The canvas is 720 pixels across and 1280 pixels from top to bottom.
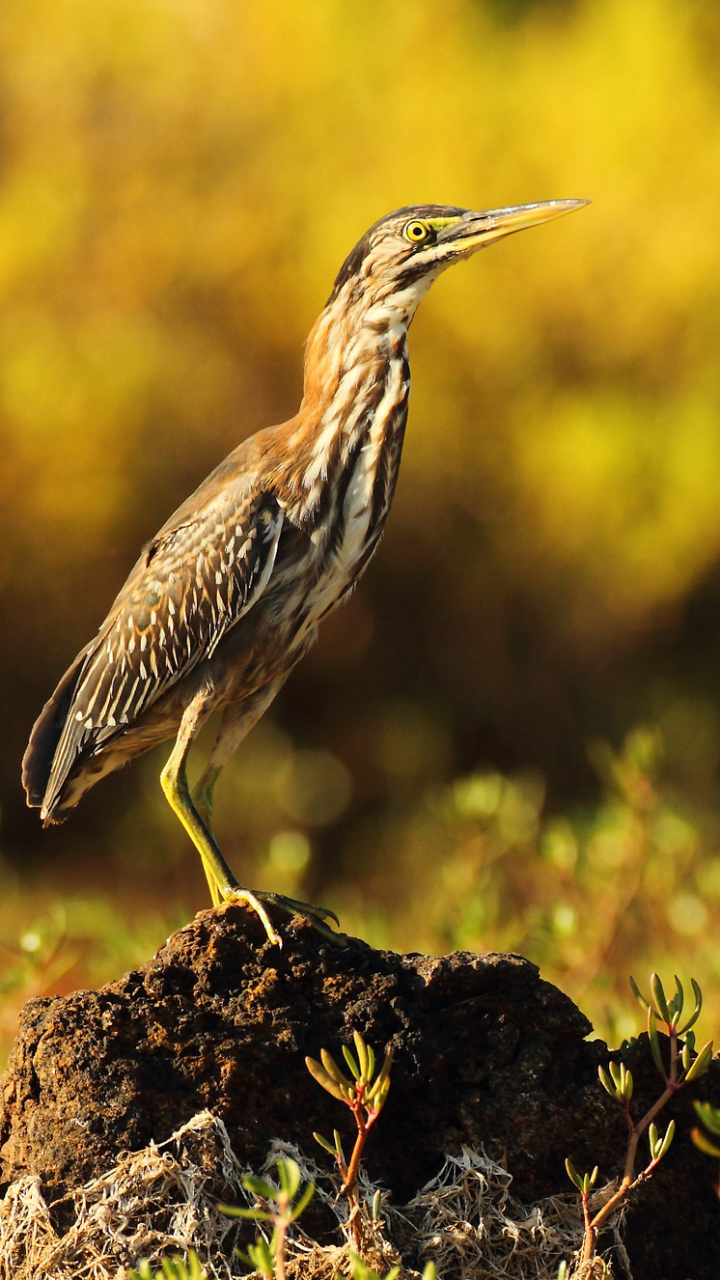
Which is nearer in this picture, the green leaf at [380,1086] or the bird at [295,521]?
the green leaf at [380,1086]

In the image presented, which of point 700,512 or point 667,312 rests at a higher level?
point 667,312

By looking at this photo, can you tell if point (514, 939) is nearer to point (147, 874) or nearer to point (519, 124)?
point (147, 874)

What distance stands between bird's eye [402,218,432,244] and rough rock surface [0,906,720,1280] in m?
1.59

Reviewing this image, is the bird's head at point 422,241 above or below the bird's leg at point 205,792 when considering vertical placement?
above

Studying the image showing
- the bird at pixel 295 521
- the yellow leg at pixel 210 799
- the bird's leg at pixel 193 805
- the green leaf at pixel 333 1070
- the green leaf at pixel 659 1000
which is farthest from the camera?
the bird at pixel 295 521

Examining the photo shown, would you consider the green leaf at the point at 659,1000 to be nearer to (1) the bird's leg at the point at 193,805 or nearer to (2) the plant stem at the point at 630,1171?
(2) the plant stem at the point at 630,1171

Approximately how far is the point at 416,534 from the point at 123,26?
2985 mm

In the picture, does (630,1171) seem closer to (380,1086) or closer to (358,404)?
(380,1086)

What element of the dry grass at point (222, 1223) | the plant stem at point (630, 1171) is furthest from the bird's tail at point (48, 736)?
the plant stem at point (630, 1171)

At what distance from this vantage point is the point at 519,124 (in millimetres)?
6398

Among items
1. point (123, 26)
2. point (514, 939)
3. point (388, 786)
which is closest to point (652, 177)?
point (123, 26)

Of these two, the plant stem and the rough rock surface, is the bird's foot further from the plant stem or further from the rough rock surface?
the plant stem

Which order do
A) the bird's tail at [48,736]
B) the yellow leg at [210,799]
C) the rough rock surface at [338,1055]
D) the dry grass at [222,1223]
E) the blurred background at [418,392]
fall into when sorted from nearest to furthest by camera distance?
the dry grass at [222,1223] < the rough rock surface at [338,1055] < the yellow leg at [210,799] < the bird's tail at [48,736] < the blurred background at [418,392]

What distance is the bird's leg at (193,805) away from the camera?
254cm
